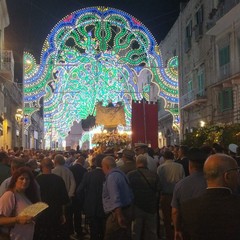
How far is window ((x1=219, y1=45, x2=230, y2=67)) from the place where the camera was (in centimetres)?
2331

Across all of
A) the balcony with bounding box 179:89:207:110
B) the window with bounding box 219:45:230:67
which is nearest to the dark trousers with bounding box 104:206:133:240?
the window with bounding box 219:45:230:67

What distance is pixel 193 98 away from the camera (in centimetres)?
2884

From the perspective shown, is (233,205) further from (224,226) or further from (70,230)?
(70,230)

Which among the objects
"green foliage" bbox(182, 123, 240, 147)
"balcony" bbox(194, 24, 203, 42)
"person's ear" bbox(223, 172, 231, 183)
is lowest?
"person's ear" bbox(223, 172, 231, 183)

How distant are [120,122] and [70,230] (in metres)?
13.1

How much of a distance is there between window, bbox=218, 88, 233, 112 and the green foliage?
8343mm

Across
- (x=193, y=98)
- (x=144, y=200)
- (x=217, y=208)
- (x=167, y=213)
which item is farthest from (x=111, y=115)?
(x=217, y=208)

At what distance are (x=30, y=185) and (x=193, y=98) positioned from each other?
2415 centimetres

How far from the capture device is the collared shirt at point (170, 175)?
868 cm

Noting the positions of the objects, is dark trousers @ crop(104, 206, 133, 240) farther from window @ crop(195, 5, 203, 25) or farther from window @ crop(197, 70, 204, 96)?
window @ crop(195, 5, 203, 25)

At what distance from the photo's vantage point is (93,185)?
7660 mm

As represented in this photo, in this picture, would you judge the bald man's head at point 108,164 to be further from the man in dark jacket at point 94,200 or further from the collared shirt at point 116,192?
the man in dark jacket at point 94,200

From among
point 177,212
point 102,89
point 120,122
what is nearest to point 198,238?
point 177,212

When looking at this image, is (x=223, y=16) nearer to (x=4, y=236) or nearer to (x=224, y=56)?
(x=224, y=56)
